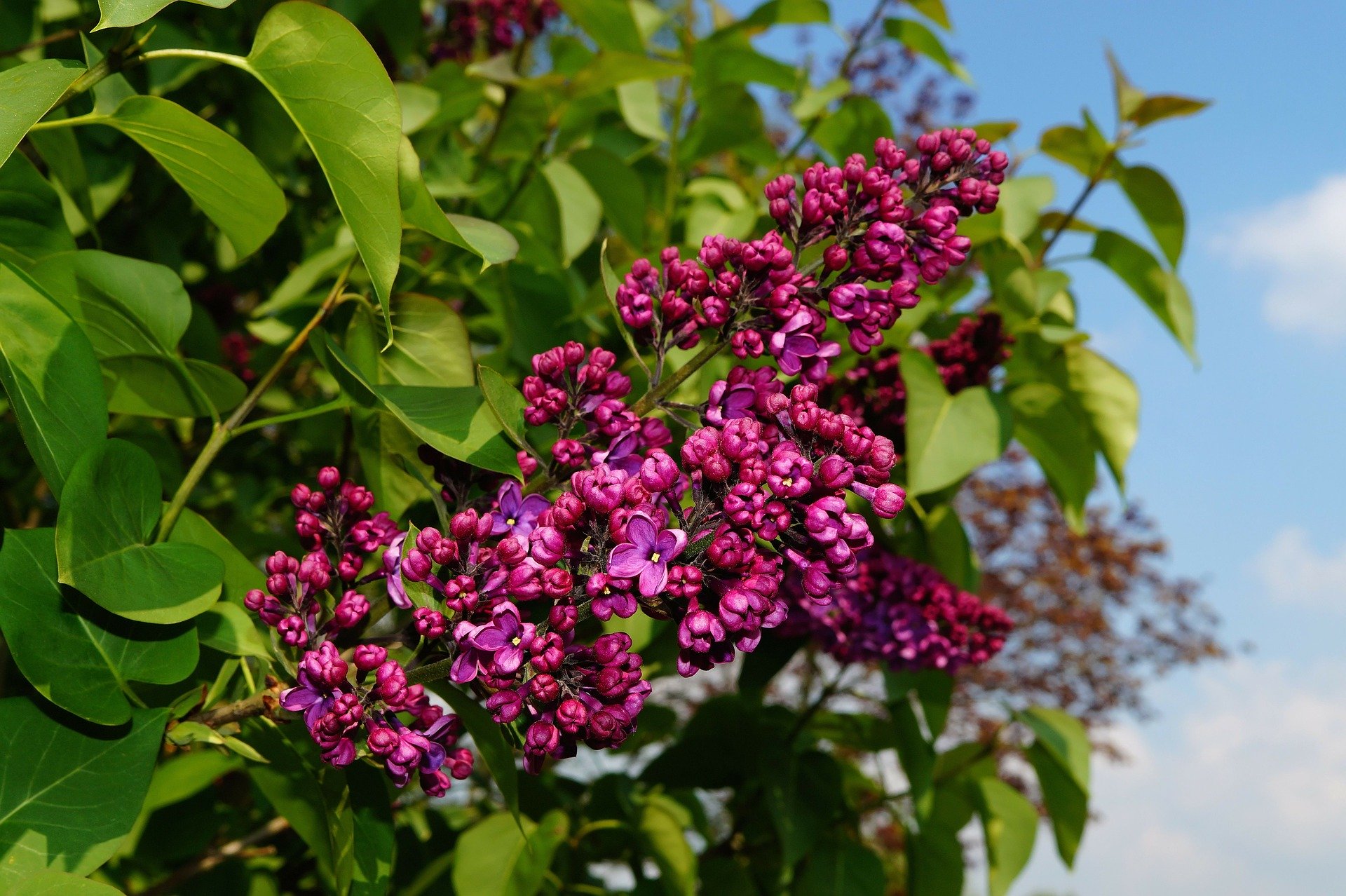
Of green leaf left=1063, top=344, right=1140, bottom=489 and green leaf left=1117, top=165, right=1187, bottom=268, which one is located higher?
green leaf left=1117, top=165, right=1187, bottom=268

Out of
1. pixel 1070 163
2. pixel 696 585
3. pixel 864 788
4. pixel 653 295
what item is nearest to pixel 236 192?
pixel 653 295

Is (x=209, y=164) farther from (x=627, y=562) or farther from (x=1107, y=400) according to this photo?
(x=1107, y=400)

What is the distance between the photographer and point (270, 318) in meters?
2.25

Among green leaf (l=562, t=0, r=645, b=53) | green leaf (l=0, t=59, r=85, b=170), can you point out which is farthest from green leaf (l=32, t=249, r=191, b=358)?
green leaf (l=562, t=0, r=645, b=53)

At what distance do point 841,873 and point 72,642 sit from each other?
5.87 ft

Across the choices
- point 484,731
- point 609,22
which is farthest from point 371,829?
point 609,22

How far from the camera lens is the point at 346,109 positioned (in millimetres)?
1068

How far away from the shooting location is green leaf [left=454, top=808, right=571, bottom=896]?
1977 mm

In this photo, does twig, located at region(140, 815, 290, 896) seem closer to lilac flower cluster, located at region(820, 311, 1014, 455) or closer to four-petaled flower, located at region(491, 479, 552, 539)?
four-petaled flower, located at region(491, 479, 552, 539)

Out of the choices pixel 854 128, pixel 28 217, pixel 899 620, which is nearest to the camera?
pixel 28 217

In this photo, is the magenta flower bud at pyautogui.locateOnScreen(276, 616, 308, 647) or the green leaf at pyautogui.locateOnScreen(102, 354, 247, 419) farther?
the green leaf at pyautogui.locateOnScreen(102, 354, 247, 419)

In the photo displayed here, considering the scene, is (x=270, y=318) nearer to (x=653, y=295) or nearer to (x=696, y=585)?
(x=653, y=295)

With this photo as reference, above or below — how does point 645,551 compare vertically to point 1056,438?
below

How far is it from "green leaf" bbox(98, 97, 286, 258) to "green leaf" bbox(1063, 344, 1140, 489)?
1.63 meters
